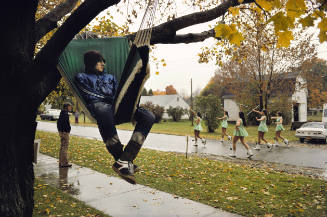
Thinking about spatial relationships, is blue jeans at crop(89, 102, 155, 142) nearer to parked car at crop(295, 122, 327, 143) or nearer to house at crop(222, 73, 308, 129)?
parked car at crop(295, 122, 327, 143)

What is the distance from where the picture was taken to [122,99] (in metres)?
2.99

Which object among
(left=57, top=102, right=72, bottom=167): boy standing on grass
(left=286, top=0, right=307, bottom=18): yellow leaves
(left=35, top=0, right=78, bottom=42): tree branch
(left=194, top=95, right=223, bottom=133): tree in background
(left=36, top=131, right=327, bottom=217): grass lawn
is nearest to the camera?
(left=286, top=0, right=307, bottom=18): yellow leaves

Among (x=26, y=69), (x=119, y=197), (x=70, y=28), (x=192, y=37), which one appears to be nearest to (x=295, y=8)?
(x=192, y=37)

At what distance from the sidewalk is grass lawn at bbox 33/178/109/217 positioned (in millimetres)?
197

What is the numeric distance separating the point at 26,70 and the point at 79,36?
3.15ft

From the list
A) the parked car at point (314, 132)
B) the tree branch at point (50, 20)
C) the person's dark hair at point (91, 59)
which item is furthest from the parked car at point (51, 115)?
the person's dark hair at point (91, 59)

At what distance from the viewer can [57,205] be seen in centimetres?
542

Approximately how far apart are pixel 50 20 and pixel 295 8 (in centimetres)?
373

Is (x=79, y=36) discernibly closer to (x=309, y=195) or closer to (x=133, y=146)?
(x=133, y=146)

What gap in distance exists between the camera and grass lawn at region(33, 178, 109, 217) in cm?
503

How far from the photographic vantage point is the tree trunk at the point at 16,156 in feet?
10.3

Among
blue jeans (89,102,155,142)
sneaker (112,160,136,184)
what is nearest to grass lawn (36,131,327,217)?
sneaker (112,160,136,184)

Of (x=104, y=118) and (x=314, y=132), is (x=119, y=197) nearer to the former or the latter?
(x=104, y=118)

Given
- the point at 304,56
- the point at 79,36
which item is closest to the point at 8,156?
the point at 79,36
